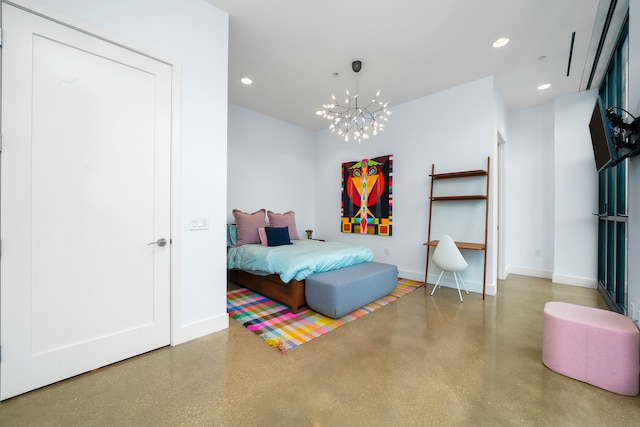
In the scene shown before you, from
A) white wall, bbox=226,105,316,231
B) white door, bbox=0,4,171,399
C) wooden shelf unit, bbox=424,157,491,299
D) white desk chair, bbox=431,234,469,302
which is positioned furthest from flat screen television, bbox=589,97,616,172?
white wall, bbox=226,105,316,231

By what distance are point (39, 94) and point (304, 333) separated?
2550mm

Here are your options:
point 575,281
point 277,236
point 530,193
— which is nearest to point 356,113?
point 277,236

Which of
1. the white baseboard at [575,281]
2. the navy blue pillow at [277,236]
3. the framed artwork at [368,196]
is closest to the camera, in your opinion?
the white baseboard at [575,281]

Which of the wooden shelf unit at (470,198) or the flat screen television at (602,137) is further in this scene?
the wooden shelf unit at (470,198)

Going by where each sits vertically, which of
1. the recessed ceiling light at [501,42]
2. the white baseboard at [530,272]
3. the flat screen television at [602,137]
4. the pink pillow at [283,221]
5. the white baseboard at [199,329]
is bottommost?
the white baseboard at [199,329]

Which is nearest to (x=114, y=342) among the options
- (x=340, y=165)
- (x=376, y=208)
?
(x=376, y=208)

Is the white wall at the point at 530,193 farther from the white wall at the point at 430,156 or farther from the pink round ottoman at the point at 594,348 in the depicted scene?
the pink round ottoman at the point at 594,348

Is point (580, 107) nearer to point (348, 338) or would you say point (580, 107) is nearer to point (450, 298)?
point (450, 298)

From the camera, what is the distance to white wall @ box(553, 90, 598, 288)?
3732mm

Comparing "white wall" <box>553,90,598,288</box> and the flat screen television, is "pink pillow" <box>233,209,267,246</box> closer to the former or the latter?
the flat screen television

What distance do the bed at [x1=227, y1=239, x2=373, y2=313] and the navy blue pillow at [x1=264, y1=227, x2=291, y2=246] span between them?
0.33 metres

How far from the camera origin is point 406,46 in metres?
2.85

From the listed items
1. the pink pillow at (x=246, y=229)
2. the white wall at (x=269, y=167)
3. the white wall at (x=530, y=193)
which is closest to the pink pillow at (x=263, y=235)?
the pink pillow at (x=246, y=229)

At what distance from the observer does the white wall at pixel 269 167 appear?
14.8 ft
